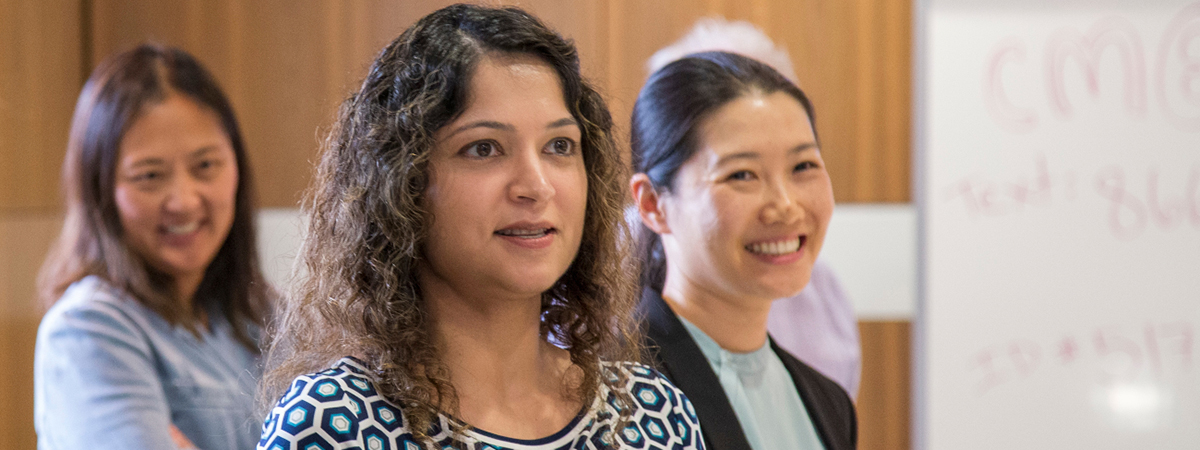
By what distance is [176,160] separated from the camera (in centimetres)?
125

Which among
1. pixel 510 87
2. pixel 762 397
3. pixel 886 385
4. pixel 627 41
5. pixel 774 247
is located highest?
pixel 627 41

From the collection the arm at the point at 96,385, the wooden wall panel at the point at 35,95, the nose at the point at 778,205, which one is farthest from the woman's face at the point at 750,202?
the wooden wall panel at the point at 35,95

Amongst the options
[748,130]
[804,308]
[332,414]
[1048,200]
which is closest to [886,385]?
[1048,200]

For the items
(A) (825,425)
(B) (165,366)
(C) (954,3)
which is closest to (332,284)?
(A) (825,425)

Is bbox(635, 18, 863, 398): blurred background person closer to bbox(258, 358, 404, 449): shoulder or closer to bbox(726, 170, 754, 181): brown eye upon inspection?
bbox(726, 170, 754, 181): brown eye

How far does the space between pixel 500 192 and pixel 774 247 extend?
292 mm

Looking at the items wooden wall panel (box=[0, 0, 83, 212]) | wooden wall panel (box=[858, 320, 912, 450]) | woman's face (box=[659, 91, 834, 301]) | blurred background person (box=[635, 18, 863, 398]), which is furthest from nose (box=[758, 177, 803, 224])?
wooden wall panel (box=[0, 0, 83, 212])

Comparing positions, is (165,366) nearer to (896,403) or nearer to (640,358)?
(640,358)

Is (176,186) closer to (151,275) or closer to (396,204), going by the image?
(151,275)

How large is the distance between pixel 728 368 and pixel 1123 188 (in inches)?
33.2

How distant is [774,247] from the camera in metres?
0.80

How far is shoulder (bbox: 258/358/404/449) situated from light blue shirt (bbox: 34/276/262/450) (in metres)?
0.55

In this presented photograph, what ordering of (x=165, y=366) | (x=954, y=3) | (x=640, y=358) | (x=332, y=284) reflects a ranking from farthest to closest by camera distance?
(x=954, y=3)
(x=165, y=366)
(x=640, y=358)
(x=332, y=284)

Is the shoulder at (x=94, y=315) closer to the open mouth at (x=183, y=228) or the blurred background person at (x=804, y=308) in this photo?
the open mouth at (x=183, y=228)
